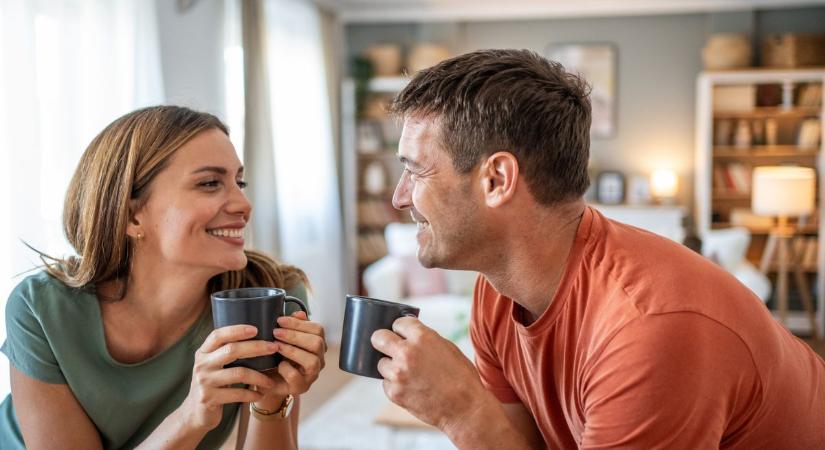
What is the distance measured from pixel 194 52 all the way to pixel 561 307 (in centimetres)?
362

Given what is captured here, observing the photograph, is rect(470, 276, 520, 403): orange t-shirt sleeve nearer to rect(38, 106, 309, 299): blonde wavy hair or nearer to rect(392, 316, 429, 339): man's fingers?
rect(392, 316, 429, 339): man's fingers

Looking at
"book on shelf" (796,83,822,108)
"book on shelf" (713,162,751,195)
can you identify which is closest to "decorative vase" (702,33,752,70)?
"book on shelf" (796,83,822,108)

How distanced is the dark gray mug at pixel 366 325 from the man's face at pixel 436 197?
0.14 metres

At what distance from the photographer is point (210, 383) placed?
124 centimetres

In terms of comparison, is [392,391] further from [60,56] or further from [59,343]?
[60,56]

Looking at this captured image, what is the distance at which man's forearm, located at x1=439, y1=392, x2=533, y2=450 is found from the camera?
3.70ft

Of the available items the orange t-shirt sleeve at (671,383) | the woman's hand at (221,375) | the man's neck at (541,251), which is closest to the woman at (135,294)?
the woman's hand at (221,375)

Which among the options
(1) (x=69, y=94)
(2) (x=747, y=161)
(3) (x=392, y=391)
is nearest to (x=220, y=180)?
(3) (x=392, y=391)

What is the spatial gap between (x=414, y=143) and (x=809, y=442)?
0.75 m

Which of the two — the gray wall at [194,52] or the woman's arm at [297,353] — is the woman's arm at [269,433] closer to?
the woman's arm at [297,353]

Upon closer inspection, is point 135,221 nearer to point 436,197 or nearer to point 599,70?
point 436,197

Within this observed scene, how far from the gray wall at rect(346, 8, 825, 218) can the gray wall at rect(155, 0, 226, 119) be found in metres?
2.83

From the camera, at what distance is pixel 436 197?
1.27 meters

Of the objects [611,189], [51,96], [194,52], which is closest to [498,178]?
[51,96]
